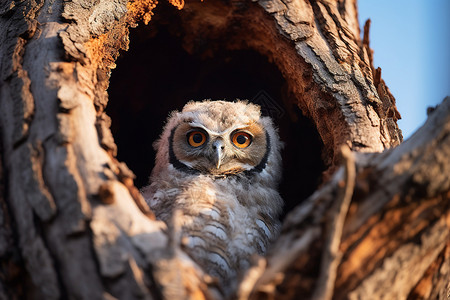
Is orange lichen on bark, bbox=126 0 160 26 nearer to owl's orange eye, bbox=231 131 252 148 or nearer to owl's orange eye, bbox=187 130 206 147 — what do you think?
owl's orange eye, bbox=187 130 206 147

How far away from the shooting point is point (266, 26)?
297 cm

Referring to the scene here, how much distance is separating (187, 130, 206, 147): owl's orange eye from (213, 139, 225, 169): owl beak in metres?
0.16

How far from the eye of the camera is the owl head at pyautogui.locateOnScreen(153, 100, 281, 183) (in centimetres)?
287

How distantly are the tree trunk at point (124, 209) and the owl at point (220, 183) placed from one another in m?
0.58

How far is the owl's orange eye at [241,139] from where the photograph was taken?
2.99 metres

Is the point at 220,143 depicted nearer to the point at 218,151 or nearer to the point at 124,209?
the point at 218,151

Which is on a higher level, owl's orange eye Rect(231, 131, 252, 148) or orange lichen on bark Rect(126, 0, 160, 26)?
orange lichen on bark Rect(126, 0, 160, 26)

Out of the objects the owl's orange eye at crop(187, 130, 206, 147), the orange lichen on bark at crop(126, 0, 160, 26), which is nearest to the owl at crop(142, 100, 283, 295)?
the owl's orange eye at crop(187, 130, 206, 147)

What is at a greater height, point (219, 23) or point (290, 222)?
point (219, 23)

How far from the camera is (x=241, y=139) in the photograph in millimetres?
3012

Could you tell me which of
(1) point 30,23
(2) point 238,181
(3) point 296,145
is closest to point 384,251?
(2) point 238,181

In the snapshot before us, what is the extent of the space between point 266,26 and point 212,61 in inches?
35.9

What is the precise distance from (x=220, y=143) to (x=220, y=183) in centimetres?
30

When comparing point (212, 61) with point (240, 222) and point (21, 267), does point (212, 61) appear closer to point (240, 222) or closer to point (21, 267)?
point (240, 222)
